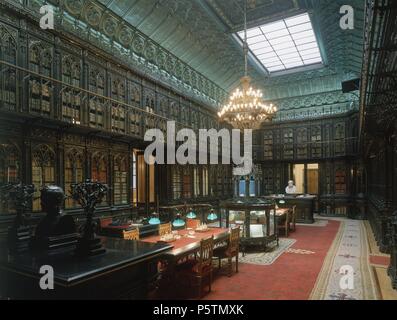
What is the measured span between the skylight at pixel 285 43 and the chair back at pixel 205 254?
8863mm

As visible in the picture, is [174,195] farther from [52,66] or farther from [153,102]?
[52,66]

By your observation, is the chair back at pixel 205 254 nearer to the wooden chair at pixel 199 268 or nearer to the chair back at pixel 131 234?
the wooden chair at pixel 199 268

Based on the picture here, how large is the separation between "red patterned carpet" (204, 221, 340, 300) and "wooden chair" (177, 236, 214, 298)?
0.31m

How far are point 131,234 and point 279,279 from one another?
271 centimetres

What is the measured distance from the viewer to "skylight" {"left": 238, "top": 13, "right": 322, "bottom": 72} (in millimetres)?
10977

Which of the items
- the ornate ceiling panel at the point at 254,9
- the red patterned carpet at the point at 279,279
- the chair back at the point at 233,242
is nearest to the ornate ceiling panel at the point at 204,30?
the ornate ceiling panel at the point at 254,9

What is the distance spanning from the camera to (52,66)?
7020mm

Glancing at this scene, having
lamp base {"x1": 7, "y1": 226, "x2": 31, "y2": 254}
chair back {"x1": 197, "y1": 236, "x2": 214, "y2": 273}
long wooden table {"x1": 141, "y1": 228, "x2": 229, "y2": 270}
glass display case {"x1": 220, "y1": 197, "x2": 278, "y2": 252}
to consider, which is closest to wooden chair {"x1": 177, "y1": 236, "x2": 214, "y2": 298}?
chair back {"x1": 197, "y1": 236, "x2": 214, "y2": 273}

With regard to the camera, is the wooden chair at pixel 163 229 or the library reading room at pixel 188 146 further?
the wooden chair at pixel 163 229

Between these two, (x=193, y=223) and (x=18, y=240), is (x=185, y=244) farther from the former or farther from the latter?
(x=18, y=240)

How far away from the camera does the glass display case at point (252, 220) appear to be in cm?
732
